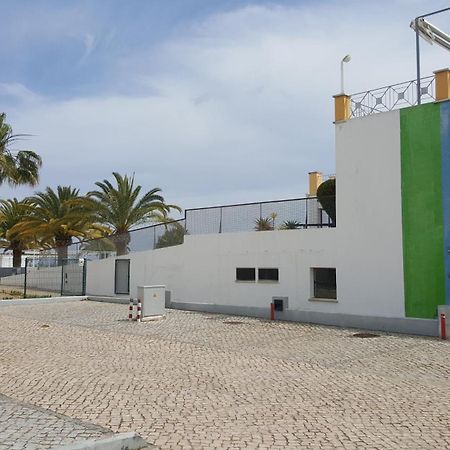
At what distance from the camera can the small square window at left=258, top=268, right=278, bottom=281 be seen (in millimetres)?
20156

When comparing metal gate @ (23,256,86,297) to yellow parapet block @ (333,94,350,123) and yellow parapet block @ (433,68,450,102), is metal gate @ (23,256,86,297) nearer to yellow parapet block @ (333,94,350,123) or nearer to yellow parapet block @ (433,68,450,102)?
yellow parapet block @ (333,94,350,123)

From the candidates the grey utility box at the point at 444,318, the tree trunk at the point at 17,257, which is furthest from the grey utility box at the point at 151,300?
the tree trunk at the point at 17,257

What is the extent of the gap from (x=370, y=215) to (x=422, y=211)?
5.73 ft

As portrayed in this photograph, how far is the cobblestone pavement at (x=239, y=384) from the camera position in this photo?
628cm

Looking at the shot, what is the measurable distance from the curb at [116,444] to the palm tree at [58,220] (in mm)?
27778

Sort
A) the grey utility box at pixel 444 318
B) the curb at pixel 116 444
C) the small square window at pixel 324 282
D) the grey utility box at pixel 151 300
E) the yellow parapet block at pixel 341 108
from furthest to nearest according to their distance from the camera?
1. the yellow parapet block at pixel 341 108
2. the small square window at pixel 324 282
3. the grey utility box at pixel 151 300
4. the grey utility box at pixel 444 318
5. the curb at pixel 116 444

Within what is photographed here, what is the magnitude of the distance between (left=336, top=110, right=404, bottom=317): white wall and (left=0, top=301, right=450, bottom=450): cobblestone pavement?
2.50m

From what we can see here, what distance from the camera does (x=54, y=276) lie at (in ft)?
98.9

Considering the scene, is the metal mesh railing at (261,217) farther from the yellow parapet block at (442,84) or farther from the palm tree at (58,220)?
the palm tree at (58,220)

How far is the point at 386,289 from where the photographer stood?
1722 centimetres

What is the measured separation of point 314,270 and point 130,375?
435 inches

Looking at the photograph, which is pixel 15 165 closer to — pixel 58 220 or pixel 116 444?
pixel 58 220

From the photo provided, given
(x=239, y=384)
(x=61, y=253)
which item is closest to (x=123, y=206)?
(x=61, y=253)

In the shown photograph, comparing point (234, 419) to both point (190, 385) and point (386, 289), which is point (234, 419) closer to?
point (190, 385)
